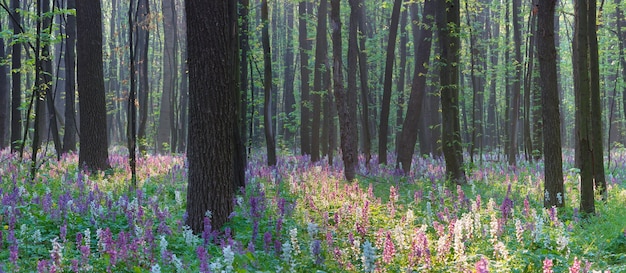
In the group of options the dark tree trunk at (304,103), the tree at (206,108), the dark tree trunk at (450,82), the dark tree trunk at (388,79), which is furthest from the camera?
the dark tree trunk at (304,103)

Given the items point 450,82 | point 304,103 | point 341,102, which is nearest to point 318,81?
point 304,103

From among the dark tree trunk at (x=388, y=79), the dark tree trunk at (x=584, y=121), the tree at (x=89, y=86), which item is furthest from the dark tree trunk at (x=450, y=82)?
the tree at (x=89, y=86)

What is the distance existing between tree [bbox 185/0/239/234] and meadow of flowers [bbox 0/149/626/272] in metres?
0.44

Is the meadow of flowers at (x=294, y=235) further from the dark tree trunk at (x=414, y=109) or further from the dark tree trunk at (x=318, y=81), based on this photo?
the dark tree trunk at (x=318, y=81)

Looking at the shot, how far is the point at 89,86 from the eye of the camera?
12703mm

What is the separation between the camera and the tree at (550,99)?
9172mm

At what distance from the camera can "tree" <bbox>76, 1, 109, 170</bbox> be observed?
497 inches

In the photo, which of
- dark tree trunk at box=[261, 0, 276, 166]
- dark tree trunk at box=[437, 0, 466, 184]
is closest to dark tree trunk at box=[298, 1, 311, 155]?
dark tree trunk at box=[261, 0, 276, 166]

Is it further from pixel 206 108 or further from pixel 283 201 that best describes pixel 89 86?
pixel 283 201

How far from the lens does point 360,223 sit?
295 inches

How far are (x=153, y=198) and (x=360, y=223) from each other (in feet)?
11.6

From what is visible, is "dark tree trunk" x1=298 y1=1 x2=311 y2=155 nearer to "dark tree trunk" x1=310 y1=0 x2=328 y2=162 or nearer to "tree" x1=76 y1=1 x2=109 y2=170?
"dark tree trunk" x1=310 y1=0 x2=328 y2=162

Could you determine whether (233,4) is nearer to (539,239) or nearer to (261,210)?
(261,210)

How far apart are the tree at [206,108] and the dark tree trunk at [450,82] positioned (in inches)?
285
